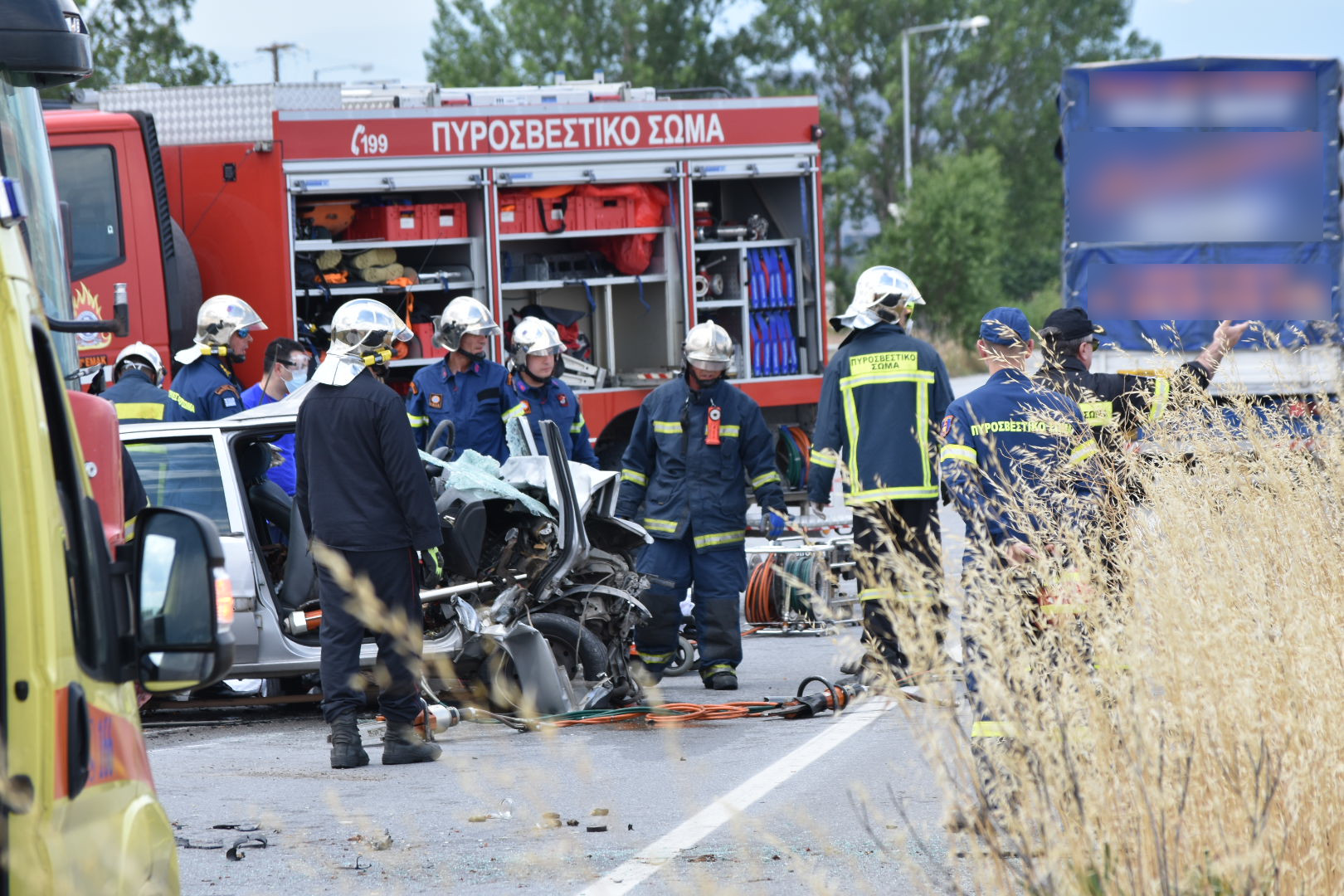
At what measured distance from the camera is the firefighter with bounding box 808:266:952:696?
7965 millimetres

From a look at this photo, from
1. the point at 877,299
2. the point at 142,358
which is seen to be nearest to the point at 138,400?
the point at 142,358

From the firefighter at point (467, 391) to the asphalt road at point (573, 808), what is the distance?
223cm

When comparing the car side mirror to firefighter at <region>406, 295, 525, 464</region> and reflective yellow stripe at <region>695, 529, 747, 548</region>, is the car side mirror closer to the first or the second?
reflective yellow stripe at <region>695, 529, 747, 548</region>

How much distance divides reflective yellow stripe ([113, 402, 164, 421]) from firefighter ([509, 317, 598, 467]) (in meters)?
1.94

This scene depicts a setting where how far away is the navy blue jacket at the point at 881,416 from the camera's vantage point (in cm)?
797

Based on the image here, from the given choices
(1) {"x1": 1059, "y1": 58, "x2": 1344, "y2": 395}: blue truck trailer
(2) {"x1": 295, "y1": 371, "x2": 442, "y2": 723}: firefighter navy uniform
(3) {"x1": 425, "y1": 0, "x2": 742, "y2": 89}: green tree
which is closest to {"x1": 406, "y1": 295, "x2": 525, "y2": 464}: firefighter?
(2) {"x1": 295, "y1": 371, "x2": 442, "y2": 723}: firefighter navy uniform

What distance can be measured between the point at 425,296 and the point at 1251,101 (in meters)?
6.09

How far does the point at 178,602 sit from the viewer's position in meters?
2.59

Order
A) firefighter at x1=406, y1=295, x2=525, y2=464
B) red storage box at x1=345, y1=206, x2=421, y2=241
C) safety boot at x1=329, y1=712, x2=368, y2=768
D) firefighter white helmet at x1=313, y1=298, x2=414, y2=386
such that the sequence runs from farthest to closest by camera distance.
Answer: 1. red storage box at x1=345, y1=206, x2=421, y2=241
2. firefighter at x1=406, y1=295, x2=525, y2=464
3. firefighter white helmet at x1=313, y1=298, x2=414, y2=386
4. safety boot at x1=329, y1=712, x2=368, y2=768

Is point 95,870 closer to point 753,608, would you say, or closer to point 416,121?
point 753,608

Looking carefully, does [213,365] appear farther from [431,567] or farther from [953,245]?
[953,245]

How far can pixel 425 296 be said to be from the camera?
504 inches

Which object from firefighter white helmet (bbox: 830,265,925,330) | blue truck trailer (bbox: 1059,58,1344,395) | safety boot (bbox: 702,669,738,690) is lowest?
safety boot (bbox: 702,669,738,690)

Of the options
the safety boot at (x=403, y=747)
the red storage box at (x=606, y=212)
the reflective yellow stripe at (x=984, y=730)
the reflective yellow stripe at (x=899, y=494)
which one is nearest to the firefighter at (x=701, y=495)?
the reflective yellow stripe at (x=899, y=494)
